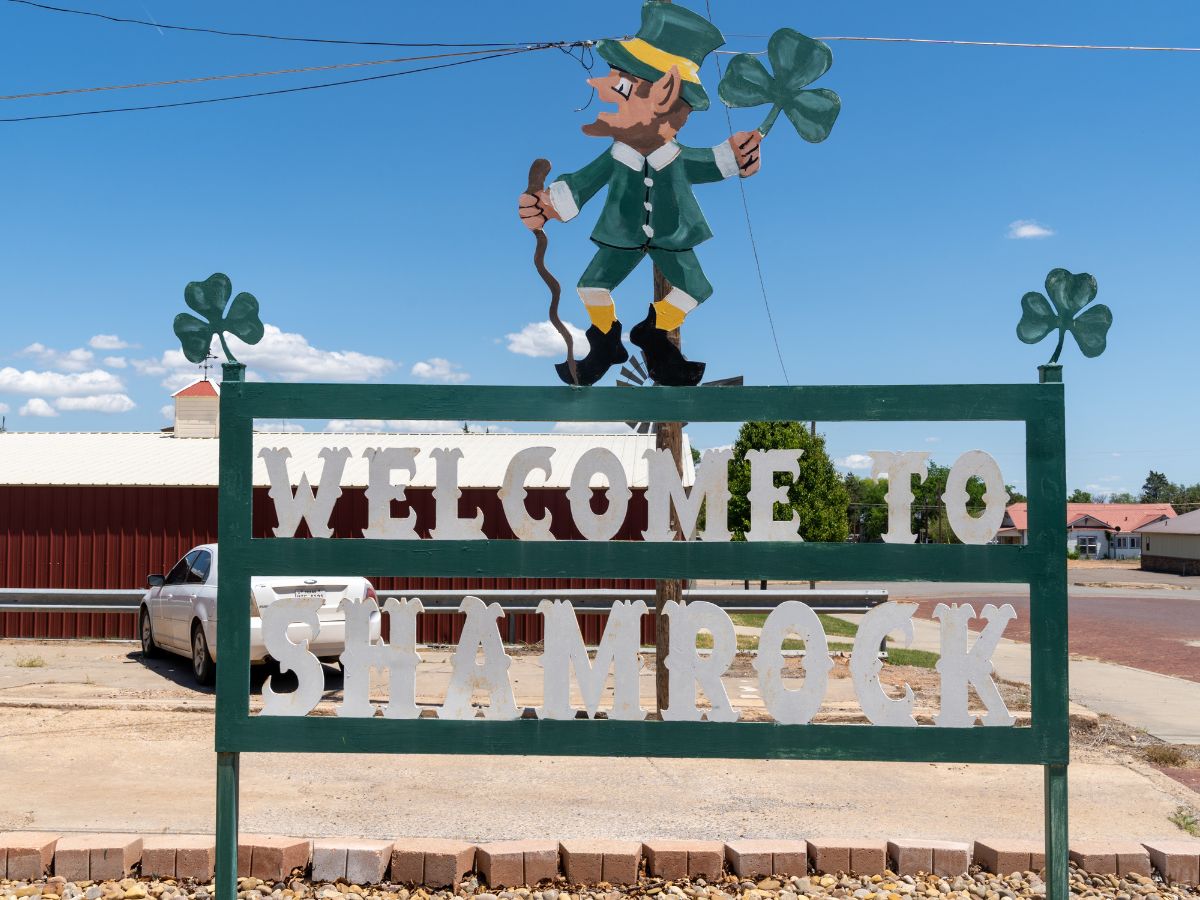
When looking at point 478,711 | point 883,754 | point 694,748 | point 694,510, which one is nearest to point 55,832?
point 478,711

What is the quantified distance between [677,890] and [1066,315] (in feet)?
10.7

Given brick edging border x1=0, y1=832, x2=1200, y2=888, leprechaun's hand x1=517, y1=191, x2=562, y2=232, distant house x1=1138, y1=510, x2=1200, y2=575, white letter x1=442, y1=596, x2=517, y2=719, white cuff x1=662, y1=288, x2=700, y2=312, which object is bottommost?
distant house x1=1138, y1=510, x2=1200, y2=575

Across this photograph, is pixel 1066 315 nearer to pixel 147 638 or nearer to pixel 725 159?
pixel 725 159

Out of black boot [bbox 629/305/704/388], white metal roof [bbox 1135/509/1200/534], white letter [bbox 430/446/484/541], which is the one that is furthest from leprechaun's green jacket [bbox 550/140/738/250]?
white metal roof [bbox 1135/509/1200/534]

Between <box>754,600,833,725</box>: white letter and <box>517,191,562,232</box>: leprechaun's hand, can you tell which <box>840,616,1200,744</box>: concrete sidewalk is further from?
<box>517,191,562,232</box>: leprechaun's hand

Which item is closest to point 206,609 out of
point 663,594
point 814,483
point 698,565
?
point 663,594

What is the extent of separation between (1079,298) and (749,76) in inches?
69.9

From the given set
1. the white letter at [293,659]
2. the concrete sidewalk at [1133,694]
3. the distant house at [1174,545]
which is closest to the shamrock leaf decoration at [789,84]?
the white letter at [293,659]

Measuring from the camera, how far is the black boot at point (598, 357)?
4559 millimetres

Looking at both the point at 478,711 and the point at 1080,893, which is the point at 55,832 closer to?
the point at 478,711

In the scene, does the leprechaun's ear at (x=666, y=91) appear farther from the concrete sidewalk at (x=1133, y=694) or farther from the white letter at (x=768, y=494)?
the concrete sidewalk at (x=1133, y=694)

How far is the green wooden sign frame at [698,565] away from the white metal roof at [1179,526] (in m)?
56.1

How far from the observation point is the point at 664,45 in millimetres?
4641

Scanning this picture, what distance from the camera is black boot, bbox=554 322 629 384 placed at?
15.0ft
